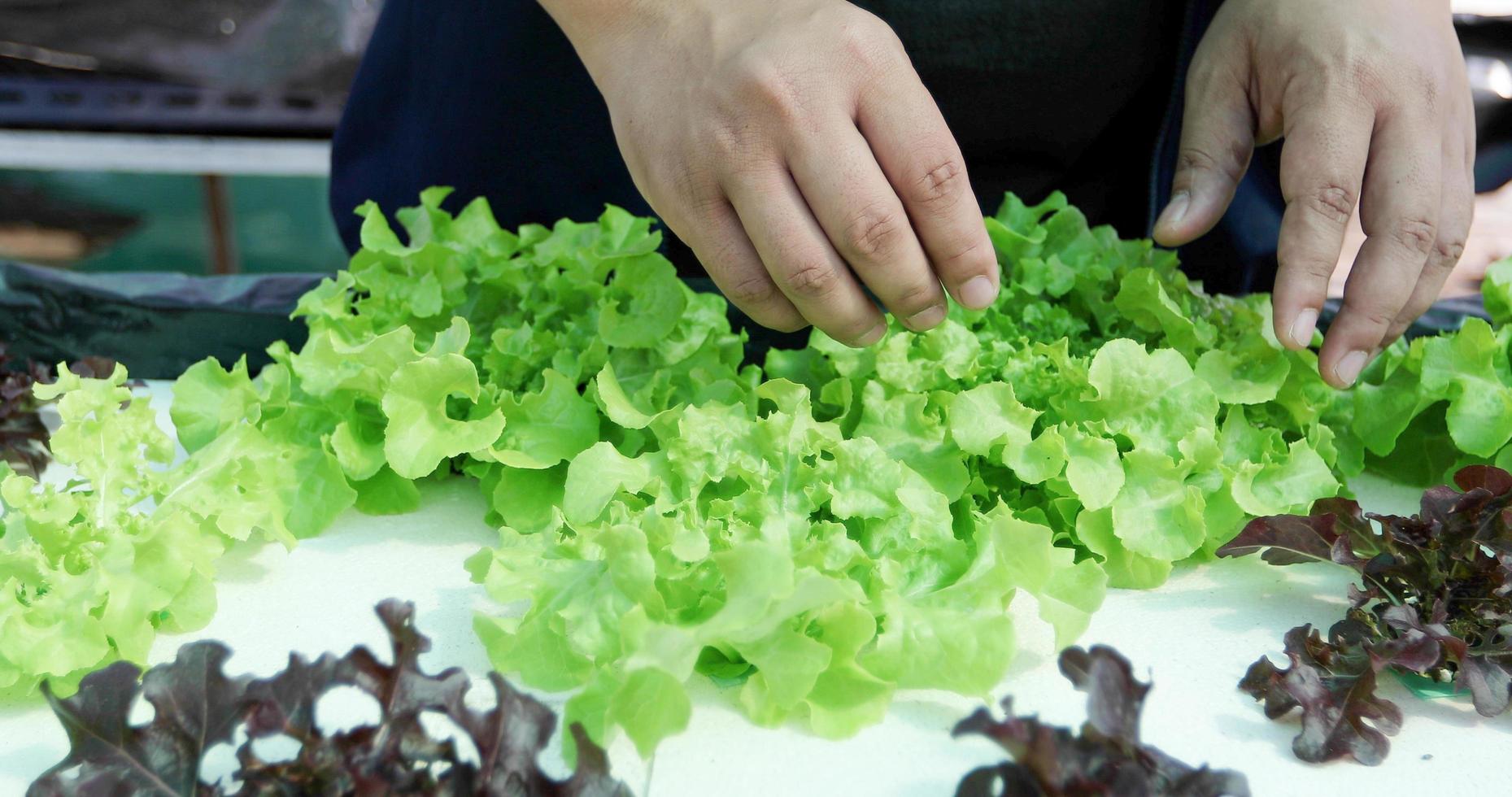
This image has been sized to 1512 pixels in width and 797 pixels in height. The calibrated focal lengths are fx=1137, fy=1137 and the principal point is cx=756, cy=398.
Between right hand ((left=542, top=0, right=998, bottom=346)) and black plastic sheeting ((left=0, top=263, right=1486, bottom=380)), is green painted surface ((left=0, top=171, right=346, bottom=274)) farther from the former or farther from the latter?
right hand ((left=542, top=0, right=998, bottom=346))

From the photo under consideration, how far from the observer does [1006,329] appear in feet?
3.04

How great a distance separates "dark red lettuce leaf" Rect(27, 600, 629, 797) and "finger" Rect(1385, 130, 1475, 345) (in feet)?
2.34

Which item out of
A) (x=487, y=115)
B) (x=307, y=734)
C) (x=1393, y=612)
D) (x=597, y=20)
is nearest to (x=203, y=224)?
(x=487, y=115)

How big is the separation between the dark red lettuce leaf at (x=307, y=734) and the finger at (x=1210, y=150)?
2.14 ft

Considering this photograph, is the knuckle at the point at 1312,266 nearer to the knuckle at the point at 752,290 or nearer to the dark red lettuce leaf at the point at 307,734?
the knuckle at the point at 752,290

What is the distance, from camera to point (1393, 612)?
0.65m

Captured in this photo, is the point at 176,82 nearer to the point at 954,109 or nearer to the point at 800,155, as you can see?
the point at 954,109

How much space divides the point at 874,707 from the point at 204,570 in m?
0.42

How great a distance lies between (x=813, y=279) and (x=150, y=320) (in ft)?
2.92

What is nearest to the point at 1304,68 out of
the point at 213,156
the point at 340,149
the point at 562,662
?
the point at 562,662

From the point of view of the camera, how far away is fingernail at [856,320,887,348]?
0.77 m

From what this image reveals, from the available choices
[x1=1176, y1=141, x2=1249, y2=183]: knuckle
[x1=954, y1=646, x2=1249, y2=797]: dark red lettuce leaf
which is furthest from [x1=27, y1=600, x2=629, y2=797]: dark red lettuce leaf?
[x1=1176, y1=141, x2=1249, y2=183]: knuckle

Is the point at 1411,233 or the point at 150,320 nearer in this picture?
the point at 1411,233

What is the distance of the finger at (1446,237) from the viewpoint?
864mm
